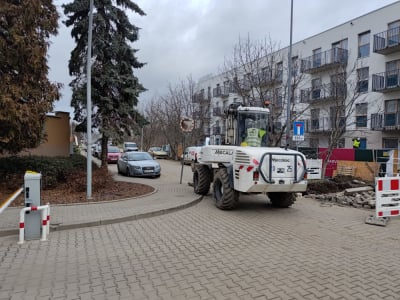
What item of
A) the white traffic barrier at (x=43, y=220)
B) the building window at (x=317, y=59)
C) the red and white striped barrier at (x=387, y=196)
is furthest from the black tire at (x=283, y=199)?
the building window at (x=317, y=59)

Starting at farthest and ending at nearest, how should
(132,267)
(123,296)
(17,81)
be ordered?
(17,81)
(132,267)
(123,296)

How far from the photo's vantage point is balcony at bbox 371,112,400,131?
2362 centimetres

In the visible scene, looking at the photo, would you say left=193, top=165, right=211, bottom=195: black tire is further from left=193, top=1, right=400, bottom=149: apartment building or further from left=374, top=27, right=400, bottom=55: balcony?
left=374, top=27, right=400, bottom=55: balcony

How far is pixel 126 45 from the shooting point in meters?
14.4

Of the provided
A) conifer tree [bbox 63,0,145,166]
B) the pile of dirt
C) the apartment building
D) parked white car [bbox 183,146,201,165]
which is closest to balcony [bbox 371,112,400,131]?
the apartment building

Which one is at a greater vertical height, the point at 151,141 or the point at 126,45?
the point at 126,45

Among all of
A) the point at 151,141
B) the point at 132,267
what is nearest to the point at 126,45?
the point at 132,267

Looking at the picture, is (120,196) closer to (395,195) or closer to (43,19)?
(43,19)

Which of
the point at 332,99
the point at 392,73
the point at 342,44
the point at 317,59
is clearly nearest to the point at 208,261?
the point at 332,99

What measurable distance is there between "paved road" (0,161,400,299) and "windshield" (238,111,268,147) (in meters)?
2.78

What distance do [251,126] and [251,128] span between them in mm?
72

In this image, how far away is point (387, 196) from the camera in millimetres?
8617

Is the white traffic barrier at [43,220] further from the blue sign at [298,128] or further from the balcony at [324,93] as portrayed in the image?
the balcony at [324,93]

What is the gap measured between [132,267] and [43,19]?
8.49m
